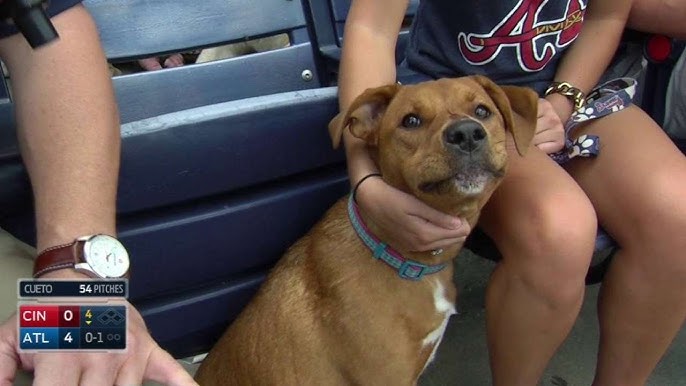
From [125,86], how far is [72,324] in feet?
3.55

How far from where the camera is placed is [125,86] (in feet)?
6.07

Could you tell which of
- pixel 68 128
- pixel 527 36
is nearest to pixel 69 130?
pixel 68 128

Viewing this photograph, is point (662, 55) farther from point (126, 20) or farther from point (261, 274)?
point (126, 20)

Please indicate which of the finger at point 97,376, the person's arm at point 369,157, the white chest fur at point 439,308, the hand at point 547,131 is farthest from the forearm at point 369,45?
the finger at point 97,376

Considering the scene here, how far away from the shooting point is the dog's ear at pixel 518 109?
1386mm

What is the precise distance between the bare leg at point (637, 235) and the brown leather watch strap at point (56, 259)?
3.52 ft

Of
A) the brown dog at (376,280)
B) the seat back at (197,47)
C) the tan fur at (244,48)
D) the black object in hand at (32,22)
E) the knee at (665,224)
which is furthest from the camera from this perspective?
the tan fur at (244,48)

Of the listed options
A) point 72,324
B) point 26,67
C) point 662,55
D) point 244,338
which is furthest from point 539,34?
point 72,324

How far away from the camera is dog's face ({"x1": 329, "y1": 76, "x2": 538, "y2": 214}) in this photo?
4.07 feet

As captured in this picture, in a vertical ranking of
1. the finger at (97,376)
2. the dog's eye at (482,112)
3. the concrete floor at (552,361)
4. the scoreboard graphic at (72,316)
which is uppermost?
the scoreboard graphic at (72,316)

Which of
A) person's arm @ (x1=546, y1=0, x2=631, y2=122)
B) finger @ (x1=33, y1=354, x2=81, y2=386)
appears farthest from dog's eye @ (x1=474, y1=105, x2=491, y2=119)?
finger @ (x1=33, y1=354, x2=81, y2=386)

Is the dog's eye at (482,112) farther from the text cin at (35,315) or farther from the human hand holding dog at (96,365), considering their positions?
the text cin at (35,315)

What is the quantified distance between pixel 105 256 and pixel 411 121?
0.61 meters

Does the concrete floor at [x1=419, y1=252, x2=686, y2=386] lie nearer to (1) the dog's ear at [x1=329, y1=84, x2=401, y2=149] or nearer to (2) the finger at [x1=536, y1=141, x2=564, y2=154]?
(2) the finger at [x1=536, y1=141, x2=564, y2=154]
